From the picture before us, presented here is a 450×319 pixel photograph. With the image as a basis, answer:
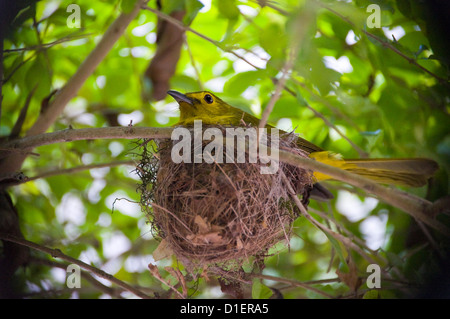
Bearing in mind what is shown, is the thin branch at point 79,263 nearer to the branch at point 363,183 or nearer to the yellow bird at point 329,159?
the yellow bird at point 329,159

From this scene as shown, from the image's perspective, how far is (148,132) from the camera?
7.99ft

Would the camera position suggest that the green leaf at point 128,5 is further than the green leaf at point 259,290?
No

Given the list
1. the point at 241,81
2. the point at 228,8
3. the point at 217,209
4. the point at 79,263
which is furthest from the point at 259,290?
the point at 228,8

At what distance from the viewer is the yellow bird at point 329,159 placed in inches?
120

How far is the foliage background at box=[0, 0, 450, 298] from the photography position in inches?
121

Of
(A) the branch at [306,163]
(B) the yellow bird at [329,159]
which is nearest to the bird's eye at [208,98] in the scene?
(B) the yellow bird at [329,159]

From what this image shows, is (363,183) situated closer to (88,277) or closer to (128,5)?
(128,5)

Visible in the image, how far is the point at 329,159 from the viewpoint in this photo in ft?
10.9

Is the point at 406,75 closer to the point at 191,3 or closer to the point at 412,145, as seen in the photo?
the point at 412,145

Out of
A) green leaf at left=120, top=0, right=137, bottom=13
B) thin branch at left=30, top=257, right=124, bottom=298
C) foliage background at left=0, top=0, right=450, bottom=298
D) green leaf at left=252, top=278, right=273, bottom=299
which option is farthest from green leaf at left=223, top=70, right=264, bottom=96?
thin branch at left=30, top=257, right=124, bottom=298

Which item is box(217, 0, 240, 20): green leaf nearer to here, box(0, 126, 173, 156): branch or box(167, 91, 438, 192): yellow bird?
box(167, 91, 438, 192): yellow bird

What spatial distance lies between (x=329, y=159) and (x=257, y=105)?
1199mm

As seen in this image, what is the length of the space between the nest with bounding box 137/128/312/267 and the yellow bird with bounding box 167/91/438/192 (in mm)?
434

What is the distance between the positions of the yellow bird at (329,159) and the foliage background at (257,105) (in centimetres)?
20
